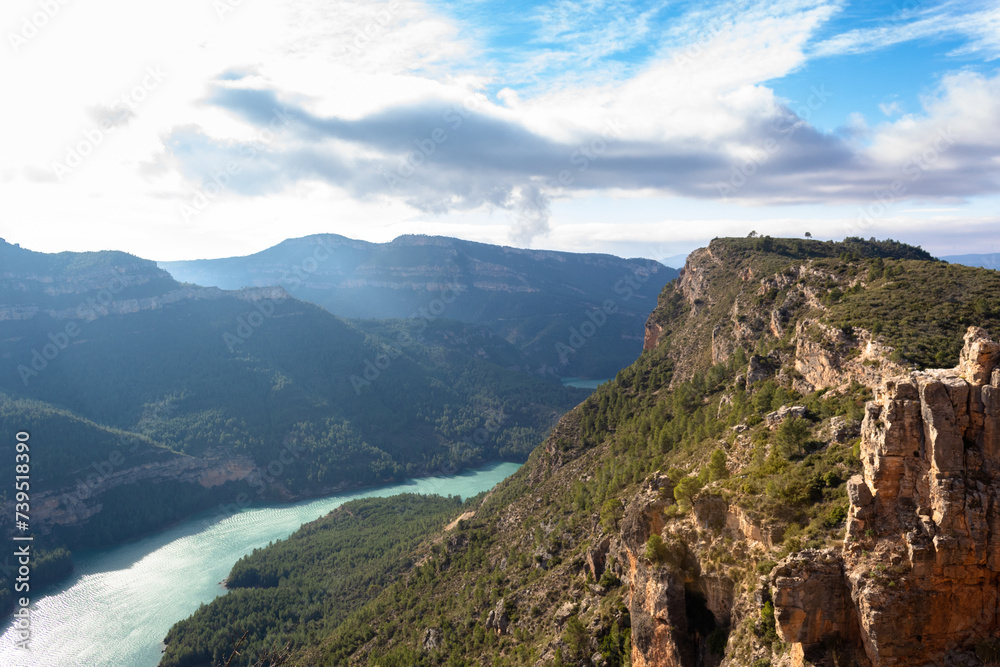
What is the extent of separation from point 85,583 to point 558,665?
135461 mm

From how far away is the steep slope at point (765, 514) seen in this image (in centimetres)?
1869

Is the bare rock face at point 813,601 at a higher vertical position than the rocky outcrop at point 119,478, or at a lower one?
higher

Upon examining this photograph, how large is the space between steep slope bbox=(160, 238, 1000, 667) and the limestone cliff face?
0.07 metres

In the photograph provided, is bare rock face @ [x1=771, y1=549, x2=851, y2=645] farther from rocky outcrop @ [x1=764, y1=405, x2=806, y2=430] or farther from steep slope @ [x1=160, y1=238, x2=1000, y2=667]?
rocky outcrop @ [x1=764, y1=405, x2=806, y2=430]

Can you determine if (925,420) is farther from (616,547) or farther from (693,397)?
(693,397)

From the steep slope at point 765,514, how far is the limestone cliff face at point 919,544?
7 cm

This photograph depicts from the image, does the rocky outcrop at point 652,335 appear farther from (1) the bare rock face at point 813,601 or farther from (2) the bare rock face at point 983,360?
(1) the bare rock face at point 813,601

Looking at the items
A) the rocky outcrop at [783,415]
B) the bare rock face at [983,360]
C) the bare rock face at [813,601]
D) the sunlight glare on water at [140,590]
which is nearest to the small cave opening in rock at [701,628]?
the bare rock face at [813,601]

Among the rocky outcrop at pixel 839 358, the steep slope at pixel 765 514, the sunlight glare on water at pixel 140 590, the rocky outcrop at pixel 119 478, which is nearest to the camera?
the steep slope at pixel 765 514

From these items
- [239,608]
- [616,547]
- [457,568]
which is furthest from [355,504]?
[616,547]

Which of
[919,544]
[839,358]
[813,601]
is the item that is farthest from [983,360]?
[839,358]

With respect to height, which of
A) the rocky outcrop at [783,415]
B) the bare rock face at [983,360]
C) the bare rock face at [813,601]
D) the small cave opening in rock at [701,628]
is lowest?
the small cave opening in rock at [701,628]

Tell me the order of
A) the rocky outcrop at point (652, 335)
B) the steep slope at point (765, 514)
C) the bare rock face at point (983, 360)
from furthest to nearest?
the rocky outcrop at point (652, 335), the bare rock face at point (983, 360), the steep slope at point (765, 514)

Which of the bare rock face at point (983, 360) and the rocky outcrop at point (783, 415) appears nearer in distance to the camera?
the bare rock face at point (983, 360)
